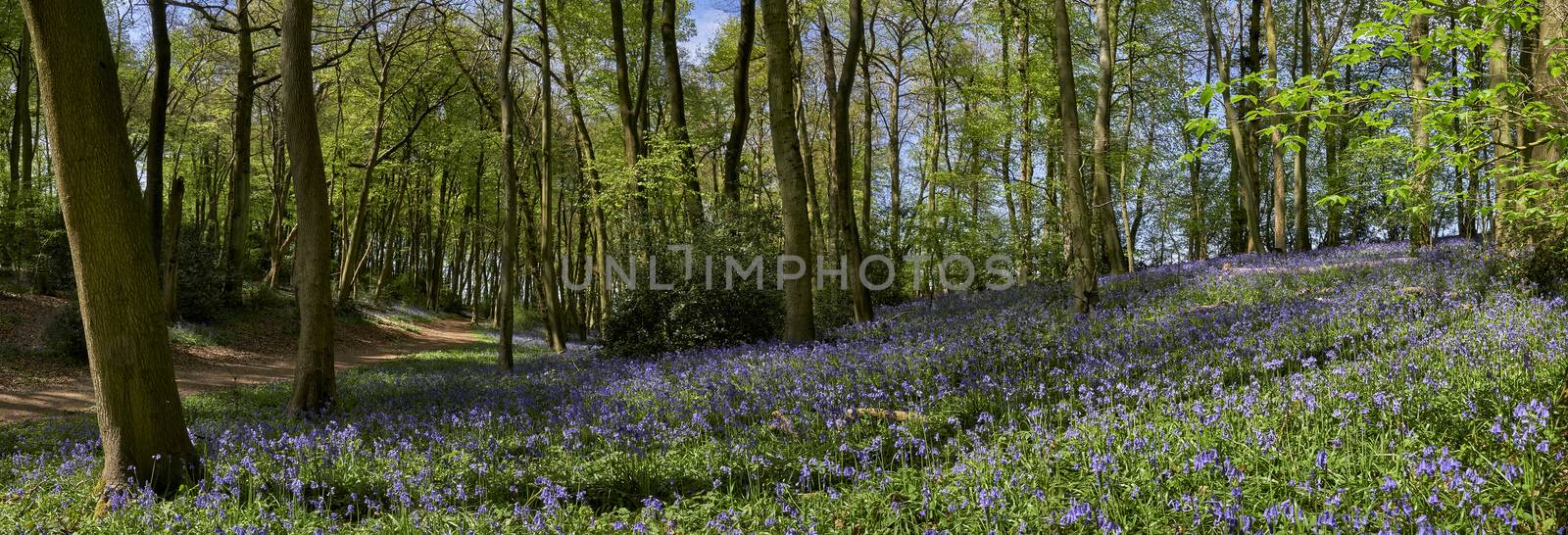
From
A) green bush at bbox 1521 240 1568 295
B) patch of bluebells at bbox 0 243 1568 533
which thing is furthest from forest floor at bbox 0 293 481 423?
green bush at bbox 1521 240 1568 295

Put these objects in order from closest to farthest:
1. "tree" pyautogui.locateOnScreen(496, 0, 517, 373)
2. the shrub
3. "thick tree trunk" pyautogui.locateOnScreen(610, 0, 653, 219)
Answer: "tree" pyautogui.locateOnScreen(496, 0, 517, 373)
the shrub
"thick tree trunk" pyautogui.locateOnScreen(610, 0, 653, 219)

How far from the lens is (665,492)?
183 inches

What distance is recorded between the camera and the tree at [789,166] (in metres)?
10.9

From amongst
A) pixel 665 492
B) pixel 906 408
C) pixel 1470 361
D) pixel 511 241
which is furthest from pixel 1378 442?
pixel 511 241

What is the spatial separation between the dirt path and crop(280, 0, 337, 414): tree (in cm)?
258

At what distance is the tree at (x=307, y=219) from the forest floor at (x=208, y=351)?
15.1ft

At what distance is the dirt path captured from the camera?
1091 cm

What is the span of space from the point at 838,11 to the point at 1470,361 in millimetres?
22533

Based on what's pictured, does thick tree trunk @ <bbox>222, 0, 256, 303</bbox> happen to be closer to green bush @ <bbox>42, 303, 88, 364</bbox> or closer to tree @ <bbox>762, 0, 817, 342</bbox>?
green bush @ <bbox>42, 303, 88, 364</bbox>

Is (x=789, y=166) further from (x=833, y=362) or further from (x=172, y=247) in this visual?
(x=172, y=247)

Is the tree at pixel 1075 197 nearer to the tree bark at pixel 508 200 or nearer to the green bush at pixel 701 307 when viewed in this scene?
the green bush at pixel 701 307

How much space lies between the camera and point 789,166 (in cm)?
→ 1096

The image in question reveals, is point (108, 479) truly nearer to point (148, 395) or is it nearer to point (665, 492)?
point (148, 395)

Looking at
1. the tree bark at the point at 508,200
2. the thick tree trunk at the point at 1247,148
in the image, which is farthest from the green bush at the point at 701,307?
the thick tree trunk at the point at 1247,148
